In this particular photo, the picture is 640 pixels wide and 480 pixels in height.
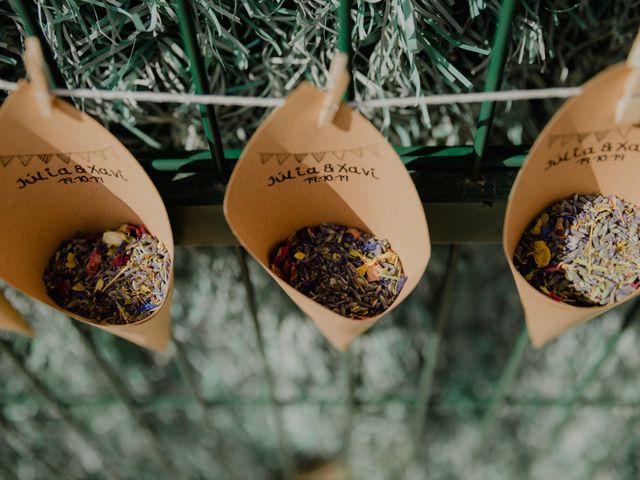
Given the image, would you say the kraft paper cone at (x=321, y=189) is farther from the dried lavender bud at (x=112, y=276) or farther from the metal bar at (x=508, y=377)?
the metal bar at (x=508, y=377)

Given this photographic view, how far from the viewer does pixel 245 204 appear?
1.59 feet

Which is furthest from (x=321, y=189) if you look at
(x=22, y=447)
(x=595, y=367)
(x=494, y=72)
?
(x=22, y=447)

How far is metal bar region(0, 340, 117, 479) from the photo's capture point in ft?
2.83

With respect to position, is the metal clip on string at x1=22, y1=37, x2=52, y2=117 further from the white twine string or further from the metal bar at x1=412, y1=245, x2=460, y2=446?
the metal bar at x1=412, y1=245, x2=460, y2=446

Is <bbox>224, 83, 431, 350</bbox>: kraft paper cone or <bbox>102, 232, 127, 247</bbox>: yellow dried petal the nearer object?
<bbox>224, 83, 431, 350</bbox>: kraft paper cone

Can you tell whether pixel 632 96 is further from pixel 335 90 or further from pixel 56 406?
pixel 56 406

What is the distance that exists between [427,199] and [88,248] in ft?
1.10

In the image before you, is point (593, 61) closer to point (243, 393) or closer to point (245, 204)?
point (245, 204)

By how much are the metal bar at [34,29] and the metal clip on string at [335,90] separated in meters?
0.25

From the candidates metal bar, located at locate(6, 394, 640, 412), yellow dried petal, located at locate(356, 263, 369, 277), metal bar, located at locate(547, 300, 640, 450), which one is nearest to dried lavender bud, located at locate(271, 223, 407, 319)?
A: yellow dried petal, located at locate(356, 263, 369, 277)

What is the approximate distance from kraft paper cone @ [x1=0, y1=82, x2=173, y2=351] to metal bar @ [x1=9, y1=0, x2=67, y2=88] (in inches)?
3.2

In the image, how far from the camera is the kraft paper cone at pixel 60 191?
1.47 ft

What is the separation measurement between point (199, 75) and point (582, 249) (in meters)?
0.37

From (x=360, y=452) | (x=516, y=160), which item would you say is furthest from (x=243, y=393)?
(x=516, y=160)
